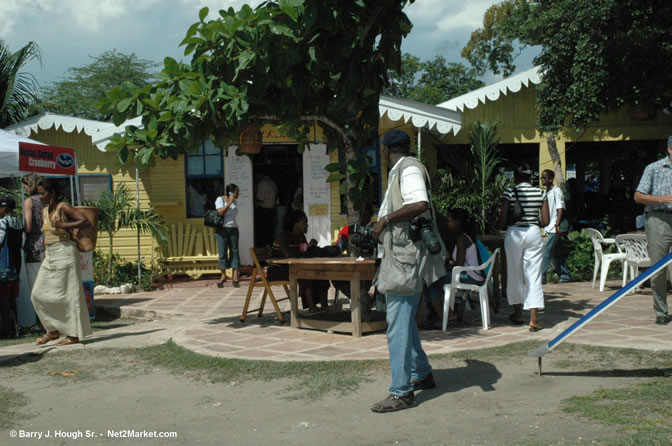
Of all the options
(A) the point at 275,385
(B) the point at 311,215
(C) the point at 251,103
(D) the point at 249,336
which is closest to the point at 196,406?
(A) the point at 275,385

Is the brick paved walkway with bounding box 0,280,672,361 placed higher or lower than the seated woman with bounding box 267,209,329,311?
lower

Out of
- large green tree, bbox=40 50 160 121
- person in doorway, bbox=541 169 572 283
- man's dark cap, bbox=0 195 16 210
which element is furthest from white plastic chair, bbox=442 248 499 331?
large green tree, bbox=40 50 160 121

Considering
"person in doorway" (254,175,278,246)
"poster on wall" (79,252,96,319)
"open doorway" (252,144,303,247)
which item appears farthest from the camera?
"open doorway" (252,144,303,247)

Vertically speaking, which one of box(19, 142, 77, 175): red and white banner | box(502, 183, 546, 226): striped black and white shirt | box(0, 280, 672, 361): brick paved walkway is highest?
box(19, 142, 77, 175): red and white banner

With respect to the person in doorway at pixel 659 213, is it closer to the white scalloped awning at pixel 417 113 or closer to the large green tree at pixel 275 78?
the large green tree at pixel 275 78

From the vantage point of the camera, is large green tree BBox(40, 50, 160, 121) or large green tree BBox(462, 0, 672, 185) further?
large green tree BBox(40, 50, 160, 121)

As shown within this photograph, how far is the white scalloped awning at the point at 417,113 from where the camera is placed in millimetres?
12266

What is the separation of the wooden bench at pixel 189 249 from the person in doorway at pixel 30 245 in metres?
4.27

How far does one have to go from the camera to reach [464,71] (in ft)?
137

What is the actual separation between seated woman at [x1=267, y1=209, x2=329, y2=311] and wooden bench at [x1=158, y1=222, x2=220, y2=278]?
4.56 m

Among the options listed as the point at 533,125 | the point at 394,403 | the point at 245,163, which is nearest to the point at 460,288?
the point at 394,403

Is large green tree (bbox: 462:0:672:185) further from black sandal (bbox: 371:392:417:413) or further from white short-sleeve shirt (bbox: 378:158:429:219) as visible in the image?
black sandal (bbox: 371:392:417:413)

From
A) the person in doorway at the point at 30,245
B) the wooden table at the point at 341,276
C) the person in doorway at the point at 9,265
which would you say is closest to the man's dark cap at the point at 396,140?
the wooden table at the point at 341,276

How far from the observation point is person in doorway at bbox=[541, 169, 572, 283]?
10672 millimetres
